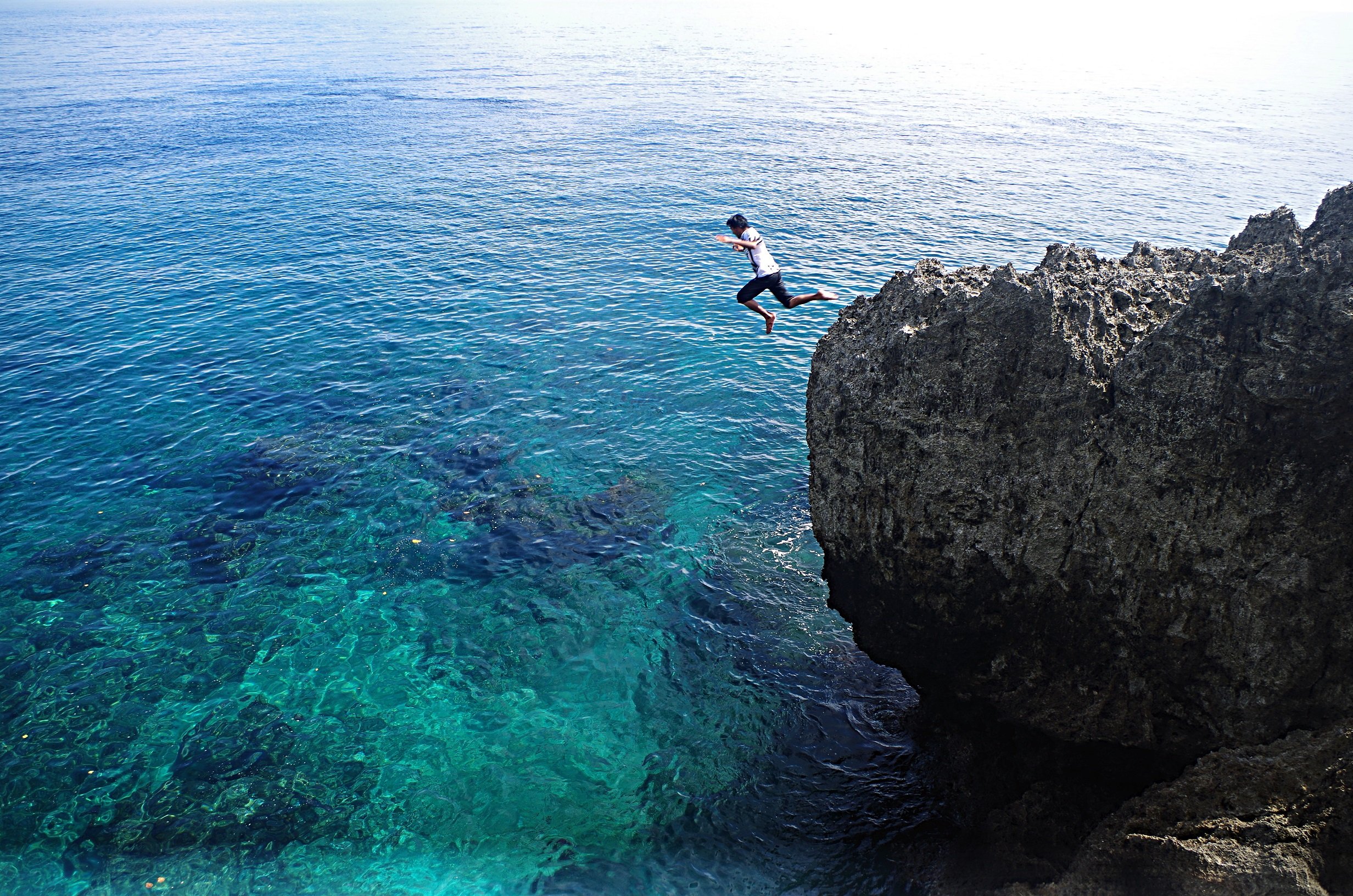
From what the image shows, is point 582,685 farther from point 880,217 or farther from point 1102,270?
point 880,217

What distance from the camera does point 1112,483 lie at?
38.8 ft

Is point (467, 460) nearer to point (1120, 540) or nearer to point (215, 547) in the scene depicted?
point (215, 547)

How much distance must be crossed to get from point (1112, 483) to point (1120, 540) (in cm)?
87

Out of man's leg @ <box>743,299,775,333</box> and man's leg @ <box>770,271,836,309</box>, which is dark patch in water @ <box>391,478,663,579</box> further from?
man's leg @ <box>770,271,836,309</box>

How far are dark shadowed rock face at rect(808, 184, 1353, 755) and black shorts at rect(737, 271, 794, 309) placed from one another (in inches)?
251

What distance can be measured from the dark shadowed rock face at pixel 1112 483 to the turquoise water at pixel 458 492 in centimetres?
471

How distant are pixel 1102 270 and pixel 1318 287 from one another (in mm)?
3380

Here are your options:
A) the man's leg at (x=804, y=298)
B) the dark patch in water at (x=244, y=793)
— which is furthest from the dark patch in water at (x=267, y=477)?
the man's leg at (x=804, y=298)

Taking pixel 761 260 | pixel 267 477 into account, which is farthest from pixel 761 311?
pixel 267 477

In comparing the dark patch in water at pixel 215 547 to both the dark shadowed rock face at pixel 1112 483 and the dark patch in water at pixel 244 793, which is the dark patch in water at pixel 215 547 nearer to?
the dark patch in water at pixel 244 793

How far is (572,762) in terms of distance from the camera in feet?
56.0

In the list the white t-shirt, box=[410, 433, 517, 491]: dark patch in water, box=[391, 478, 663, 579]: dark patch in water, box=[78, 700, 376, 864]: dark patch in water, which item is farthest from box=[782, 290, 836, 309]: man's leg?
box=[78, 700, 376, 864]: dark patch in water

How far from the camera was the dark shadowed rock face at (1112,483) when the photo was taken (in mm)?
10727

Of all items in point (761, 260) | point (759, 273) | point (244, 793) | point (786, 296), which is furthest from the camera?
point (786, 296)
